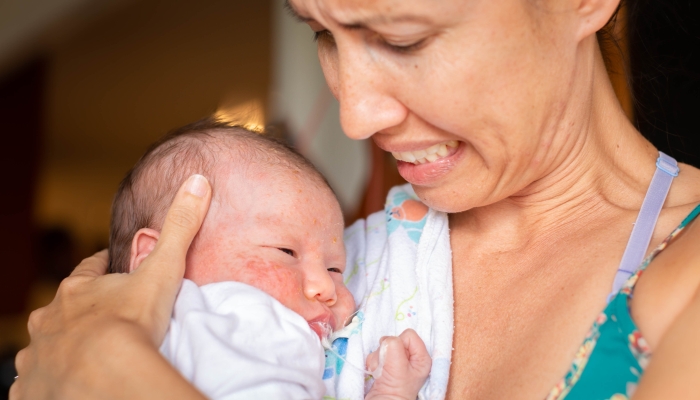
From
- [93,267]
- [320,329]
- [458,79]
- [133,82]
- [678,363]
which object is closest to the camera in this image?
[678,363]

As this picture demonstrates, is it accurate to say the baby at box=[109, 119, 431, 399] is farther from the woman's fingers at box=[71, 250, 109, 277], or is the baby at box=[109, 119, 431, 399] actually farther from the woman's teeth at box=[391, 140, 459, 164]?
the woman's teeth at box=[391, 140, 459, 164]

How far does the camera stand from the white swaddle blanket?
1.28m

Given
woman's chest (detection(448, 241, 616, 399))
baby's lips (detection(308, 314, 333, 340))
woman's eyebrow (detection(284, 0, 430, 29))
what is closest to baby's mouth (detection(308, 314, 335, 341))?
baby's lips (detection(308, 314, 333, 340))

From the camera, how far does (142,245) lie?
4.38 ft

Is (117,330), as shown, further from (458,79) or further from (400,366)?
(458,79)

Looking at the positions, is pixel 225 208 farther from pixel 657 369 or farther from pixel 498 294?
pixel 657 369

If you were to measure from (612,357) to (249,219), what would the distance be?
72 centimetres

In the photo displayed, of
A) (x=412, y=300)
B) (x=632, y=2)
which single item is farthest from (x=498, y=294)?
(x=632, y=2)

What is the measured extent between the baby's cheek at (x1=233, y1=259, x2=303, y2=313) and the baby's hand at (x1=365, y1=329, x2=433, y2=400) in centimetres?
19

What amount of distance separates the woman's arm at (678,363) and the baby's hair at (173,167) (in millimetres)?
807

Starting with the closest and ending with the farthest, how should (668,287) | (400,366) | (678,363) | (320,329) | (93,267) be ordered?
(678,363), (668,287), (400,366), (320,329), (93,267)

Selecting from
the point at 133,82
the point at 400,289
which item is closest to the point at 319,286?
the point at 400,289

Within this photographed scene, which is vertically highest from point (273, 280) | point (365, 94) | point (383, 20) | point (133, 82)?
point (383, 20)

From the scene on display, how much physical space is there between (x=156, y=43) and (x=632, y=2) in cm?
434
